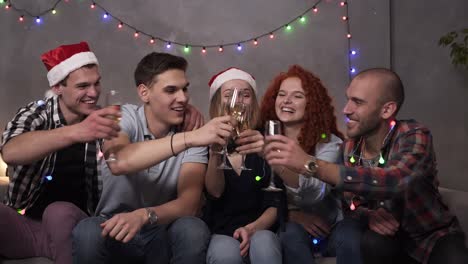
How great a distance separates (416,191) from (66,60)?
1.45 m

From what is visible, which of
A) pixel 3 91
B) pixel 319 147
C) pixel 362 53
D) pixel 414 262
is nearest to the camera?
pixel 414 262

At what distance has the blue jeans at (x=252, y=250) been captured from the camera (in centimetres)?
186

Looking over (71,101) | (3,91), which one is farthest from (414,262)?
(3,91)

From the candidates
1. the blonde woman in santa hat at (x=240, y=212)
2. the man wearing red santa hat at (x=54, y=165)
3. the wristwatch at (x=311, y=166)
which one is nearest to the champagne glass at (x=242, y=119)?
the blonde woman in santa hat at (x=240, y=212)

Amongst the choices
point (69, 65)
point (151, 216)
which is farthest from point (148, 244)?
point (69, 65)

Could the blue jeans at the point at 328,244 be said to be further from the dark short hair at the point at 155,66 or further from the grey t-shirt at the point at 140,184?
the dark short hair at the point at 155,66

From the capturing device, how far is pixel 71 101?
2.19m

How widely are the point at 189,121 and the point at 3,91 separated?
2.11 meters

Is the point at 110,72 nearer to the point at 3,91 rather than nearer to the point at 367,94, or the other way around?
the point at 3,91

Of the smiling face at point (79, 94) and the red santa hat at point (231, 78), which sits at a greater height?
the red santa hat at point (231, 78)

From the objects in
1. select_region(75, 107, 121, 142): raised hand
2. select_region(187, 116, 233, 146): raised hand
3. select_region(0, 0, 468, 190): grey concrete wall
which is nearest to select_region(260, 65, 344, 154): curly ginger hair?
select_region(187, 116, 233, 146): raised hand

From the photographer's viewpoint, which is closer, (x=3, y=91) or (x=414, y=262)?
(x=414, y=262)

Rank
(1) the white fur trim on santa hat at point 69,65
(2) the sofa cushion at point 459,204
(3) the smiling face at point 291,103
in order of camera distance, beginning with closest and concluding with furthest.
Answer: (2) the sofa cushion at point 459,204 → (1) the white fur trim on santa hat at point 69,65 → (3) the smiling face at point 291,103

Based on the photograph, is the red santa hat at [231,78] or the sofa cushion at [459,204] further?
the red santa hat at [231,78]
